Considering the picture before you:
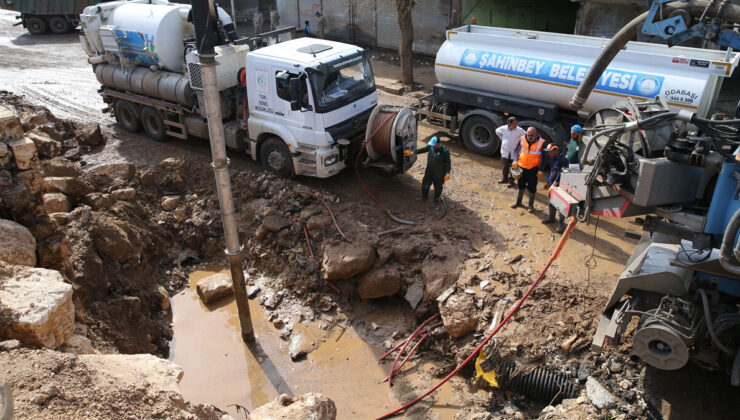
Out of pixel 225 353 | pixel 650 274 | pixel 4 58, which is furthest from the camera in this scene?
pixel 4 58

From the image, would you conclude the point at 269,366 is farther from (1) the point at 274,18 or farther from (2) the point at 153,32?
(1) the point at 274,18

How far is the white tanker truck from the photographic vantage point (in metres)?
9.33

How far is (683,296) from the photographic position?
572 cm

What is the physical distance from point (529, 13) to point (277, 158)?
38.7 ft

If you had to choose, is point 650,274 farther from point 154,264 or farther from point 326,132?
point 154,264

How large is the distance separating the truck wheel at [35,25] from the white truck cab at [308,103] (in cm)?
1878

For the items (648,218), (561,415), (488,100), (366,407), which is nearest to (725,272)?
(648,218)

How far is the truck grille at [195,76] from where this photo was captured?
10.4 metres

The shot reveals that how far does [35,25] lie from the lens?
23188mm

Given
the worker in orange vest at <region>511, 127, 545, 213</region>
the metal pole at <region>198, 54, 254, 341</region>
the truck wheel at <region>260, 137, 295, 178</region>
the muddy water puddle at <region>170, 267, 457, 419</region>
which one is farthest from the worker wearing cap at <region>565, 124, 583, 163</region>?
the metal pole at <region>198, 54, 254, 341</region>

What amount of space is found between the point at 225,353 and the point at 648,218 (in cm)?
589

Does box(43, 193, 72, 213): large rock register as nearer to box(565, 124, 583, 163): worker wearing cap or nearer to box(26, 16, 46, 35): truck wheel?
box(565, 124, 583, 163): worker wearing cap

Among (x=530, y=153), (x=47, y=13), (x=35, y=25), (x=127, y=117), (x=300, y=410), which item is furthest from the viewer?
(x=35, y=25)

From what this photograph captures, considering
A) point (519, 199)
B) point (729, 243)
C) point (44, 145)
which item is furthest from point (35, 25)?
point (729, 243)
